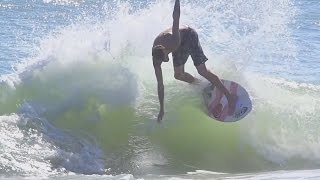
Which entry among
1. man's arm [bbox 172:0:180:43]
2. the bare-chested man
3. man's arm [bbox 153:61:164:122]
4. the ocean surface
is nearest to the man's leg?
the bare-chested man

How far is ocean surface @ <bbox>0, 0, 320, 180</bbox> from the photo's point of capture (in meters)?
8.30

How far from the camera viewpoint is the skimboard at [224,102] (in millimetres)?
9023

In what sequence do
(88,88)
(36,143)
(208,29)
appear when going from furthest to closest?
1. (208,29)
2. (88,88)
3. (36,143)

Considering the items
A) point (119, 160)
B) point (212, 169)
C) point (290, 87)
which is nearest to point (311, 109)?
point (290, 87)

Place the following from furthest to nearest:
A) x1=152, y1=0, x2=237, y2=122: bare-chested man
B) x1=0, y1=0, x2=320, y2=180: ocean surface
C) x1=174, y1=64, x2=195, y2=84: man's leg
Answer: x1=174, y1=64, x2=195, y2=84: man's leg < x1=152, y1=0, x2=237, y2=122: bare-chested man < x1=0, y1=0, x2=320, y2=180: ocean surface

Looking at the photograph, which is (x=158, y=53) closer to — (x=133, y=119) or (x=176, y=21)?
(x=176, y=21)

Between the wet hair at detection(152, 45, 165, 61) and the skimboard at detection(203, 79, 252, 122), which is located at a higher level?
the wet hair at detection(152, 45, 165, 61)

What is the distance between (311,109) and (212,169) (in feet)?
6.91

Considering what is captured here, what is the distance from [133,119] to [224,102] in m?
1.11

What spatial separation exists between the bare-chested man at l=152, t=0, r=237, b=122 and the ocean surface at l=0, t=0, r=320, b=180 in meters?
0.40

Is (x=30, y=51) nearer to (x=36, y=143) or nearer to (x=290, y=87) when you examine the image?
(x=290, y=87)

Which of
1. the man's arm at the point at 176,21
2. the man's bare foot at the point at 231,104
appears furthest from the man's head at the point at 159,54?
the man's bare foot at the point at 231,104

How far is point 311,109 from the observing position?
9977 mm

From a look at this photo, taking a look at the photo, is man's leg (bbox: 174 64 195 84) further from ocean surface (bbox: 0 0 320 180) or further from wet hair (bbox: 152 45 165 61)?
wet hair (bbox: 152 45 165 61)
